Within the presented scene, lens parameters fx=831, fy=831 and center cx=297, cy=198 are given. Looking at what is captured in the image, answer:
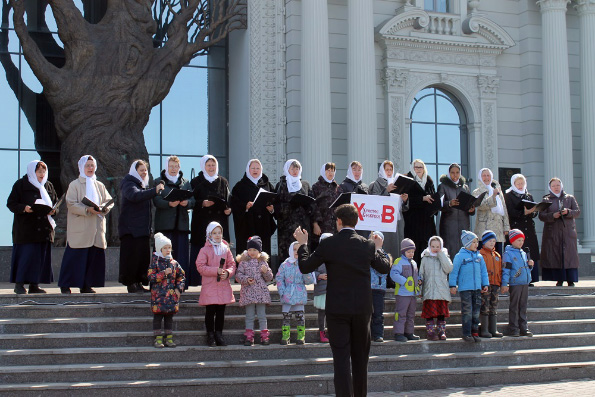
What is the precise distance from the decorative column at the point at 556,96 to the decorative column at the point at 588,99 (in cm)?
45

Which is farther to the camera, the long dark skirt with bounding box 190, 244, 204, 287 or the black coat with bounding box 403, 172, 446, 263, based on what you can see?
the black coat with bounding box 403, 172, 446, 263

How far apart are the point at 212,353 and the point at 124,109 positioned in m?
8.99

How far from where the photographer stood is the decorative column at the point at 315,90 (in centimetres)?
1884

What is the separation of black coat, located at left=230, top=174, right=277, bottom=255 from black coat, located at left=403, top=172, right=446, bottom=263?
2.25m

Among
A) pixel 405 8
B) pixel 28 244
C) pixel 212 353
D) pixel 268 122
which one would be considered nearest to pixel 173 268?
pixel 212 353

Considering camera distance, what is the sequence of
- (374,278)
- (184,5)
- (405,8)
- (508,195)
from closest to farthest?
(374,278), (508,195), (184,5), (405,8)

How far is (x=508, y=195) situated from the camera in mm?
13953

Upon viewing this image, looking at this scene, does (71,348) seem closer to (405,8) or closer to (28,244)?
(28,244)

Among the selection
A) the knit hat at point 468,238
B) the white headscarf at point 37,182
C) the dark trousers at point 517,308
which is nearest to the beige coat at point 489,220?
the dark trousers at point 517,308

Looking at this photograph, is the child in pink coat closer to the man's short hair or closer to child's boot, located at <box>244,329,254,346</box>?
child's boot, located at <box>244,329,254,346</box>

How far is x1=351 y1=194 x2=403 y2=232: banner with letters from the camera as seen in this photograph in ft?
38.3

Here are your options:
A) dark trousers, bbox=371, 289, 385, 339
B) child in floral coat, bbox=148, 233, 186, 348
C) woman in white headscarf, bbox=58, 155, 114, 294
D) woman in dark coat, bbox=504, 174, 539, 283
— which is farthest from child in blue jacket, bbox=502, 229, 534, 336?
woman in white headscarf, bbox=58, 155, 114, 294

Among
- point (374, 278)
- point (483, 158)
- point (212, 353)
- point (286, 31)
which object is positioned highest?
point (286, 31)

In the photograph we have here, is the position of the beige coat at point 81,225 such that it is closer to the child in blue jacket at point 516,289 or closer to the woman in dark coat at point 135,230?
the woman in dark coat at point 135,230
